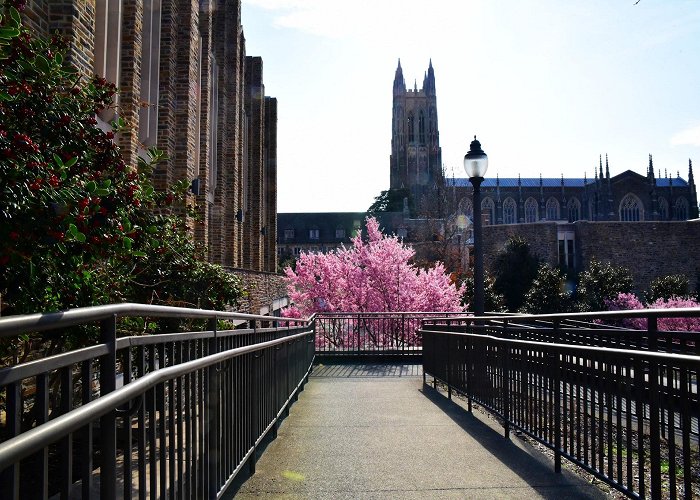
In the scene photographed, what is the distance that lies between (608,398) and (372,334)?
41.7 ft

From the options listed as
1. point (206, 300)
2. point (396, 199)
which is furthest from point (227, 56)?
point (396, 199)

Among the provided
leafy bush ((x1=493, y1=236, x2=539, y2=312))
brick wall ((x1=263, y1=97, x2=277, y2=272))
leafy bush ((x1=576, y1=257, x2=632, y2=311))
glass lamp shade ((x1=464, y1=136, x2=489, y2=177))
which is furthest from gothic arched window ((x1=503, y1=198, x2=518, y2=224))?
glass lamp shade ((x1=464, y1=136, x2=489, y2=177))

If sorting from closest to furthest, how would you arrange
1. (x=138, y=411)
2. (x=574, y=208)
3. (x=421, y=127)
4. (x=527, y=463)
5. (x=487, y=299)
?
(x=138, y=411) < (x=527, y=463) < (x=487, y=299) < (x=574, y=208) < (x=421, y=127)

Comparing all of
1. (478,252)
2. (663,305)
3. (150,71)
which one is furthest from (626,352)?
(663,305)

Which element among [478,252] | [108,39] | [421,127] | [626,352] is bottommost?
[626,352]

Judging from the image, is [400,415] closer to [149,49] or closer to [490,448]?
[490,448]

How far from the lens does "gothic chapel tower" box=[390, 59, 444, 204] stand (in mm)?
97438

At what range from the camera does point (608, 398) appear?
4156 millimetres

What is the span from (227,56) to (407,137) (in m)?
80.6

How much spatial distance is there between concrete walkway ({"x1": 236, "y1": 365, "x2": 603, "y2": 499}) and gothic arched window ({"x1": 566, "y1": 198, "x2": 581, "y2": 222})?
8791 cm

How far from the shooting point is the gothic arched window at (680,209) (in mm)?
88438

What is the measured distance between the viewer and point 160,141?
1380 centimetres

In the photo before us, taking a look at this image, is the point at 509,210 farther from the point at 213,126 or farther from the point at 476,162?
the point at 476,162

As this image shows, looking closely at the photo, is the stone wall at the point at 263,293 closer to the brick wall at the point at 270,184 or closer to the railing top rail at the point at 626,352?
the brick wall at the point at 270,184
